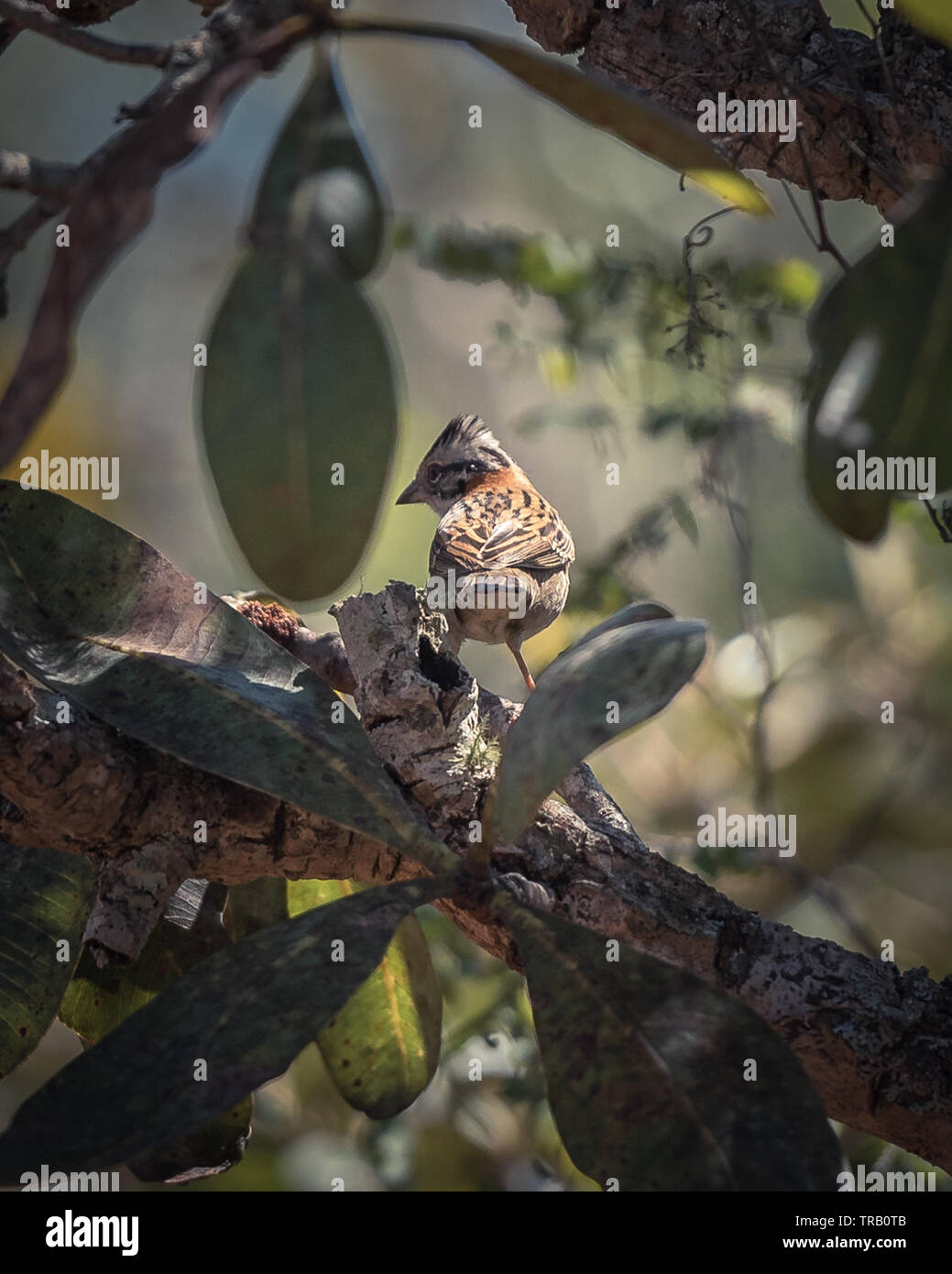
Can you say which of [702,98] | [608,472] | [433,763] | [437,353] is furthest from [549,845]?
[437,353]

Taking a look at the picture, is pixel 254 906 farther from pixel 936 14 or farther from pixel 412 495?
pixel 412 495

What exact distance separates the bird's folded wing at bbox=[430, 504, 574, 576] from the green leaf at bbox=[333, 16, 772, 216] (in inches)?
59.6

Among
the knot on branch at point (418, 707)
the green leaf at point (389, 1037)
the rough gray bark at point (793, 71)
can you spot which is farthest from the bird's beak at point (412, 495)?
the green leaf at point (389, 1037)

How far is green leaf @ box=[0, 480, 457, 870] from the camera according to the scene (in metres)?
0.84

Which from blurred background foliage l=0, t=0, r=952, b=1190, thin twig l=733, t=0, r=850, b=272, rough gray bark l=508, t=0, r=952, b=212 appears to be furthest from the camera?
blurred background foliage l=0, t=0, r=952, b=1190

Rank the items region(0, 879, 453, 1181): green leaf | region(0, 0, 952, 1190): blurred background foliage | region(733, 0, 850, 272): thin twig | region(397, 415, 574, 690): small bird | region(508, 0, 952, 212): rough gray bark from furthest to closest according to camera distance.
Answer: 1. region(0, 0, 952, 1190): blurred background foliage
2. region(397, 415, 574, 690): small bird
3. region(508, 0, 952, 212): rough gray bark
4. region(733, 0, 850, 272): thin twig
5. region(0, 879, 453, 1181): green leaf

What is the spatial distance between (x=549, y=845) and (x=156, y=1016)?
43cm

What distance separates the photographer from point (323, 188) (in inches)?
23.0

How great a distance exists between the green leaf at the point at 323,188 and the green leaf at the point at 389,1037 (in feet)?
2.26

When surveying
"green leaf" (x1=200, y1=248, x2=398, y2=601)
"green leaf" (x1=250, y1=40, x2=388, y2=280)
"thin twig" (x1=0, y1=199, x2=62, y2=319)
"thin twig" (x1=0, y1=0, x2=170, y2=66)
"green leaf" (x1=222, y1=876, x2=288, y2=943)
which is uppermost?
"thin twig" (x1=0, y1=0, x2=170, y2=66)

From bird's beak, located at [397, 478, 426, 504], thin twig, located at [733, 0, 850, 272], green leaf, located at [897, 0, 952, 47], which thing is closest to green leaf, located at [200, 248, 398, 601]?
green leaf, located at [897, 0, 952, 47]

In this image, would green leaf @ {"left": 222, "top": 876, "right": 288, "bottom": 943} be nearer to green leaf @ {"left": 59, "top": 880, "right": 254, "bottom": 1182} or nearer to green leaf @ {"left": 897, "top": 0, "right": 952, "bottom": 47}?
green leaf @ {"left": 59, "top": 880, "right": 254, "bottom": 1182}

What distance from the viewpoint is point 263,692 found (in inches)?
36.4
